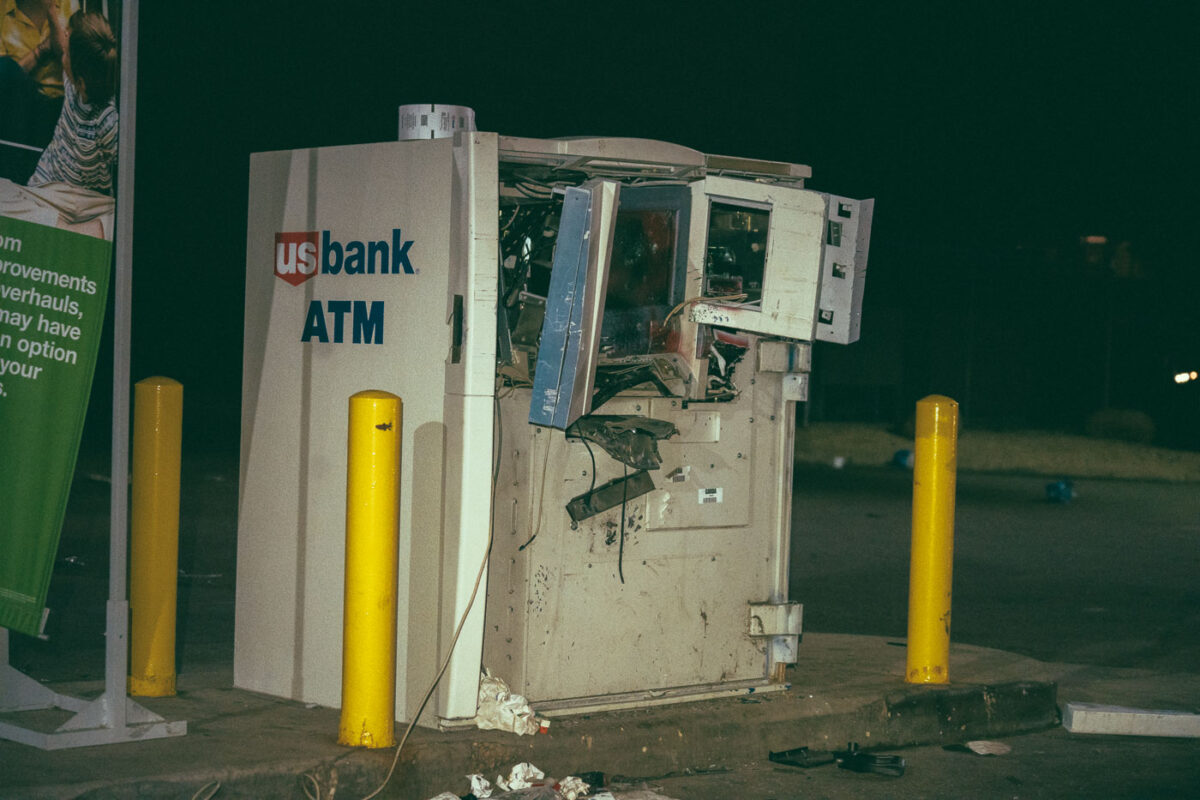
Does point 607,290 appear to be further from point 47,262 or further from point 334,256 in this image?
point 47,262

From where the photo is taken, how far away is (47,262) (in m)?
4.49

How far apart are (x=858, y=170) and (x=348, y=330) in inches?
894

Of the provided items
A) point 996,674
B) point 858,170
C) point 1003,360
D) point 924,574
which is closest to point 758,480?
point 924,574

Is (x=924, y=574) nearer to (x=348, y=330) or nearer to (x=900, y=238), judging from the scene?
(x=348, y=330)

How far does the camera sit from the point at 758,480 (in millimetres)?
5895

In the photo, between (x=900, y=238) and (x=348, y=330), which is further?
(x=900, y=238)

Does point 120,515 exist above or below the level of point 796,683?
above

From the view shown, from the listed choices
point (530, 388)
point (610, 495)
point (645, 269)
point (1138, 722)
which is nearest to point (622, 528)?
point (610, 495)

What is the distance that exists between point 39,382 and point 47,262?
39 cm

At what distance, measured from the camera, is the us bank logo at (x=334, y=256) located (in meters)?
5.13

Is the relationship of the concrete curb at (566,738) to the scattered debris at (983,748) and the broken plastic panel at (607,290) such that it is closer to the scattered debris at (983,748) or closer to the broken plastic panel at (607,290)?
the scattered debris at (983,748)

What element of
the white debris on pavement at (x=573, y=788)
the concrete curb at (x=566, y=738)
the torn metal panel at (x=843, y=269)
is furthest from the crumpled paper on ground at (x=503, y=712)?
the torn metal panel at (x=843, y=269)

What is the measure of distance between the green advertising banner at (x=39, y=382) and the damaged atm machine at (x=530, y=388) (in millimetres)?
1019

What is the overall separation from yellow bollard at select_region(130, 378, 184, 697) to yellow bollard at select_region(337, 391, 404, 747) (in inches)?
45.1
